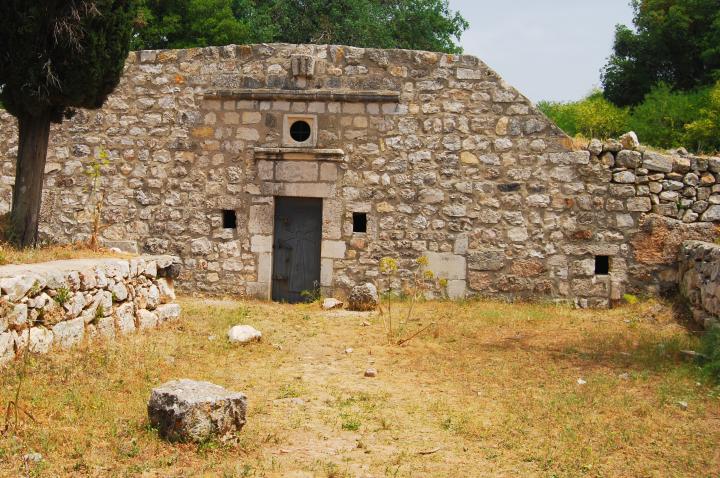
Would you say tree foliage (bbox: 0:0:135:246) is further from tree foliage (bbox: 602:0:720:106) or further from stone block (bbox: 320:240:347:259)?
tree foliage (bbox: 602:0:720:106)

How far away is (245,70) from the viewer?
10.4 m

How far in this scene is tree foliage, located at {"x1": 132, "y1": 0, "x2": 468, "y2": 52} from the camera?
20594mm

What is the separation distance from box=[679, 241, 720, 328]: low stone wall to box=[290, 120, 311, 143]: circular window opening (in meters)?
5.70

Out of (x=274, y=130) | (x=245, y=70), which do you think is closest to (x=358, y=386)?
(x=274, y=130)

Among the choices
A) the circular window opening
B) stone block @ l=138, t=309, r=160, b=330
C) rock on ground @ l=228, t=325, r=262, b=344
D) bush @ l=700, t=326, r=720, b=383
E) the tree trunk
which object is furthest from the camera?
the circular window opening

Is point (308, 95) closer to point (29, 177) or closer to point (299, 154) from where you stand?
point (299, 154)

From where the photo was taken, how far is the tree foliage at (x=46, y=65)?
7.08m

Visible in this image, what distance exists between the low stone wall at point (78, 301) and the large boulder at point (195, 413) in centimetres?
135

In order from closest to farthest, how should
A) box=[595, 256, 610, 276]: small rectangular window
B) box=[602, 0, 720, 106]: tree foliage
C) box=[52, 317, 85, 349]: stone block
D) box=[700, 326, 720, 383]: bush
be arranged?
box=[52, 317, 85, 349]: stone block → box=[700, 326, 720, 383]: bush → box=[595, 256, 610, 276]: small rectangular window → box=[602, 0, 720, 106]: tree foliage

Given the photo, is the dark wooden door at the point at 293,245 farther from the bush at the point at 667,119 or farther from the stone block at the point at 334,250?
the bush at the point at 667,119

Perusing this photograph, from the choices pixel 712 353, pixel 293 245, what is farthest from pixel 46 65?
pixel 712 353

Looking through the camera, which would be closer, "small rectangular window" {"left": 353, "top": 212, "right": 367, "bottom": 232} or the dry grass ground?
the dry grass ground

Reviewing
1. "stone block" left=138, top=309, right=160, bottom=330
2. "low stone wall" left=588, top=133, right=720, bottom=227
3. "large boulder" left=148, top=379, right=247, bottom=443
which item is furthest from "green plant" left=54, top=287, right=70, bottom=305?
"low stone wall" left=588, top=133, right=720, bottom=227

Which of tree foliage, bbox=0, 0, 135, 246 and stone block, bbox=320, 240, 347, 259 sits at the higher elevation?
tree foliage, bbox=0, 0, 135, 246
